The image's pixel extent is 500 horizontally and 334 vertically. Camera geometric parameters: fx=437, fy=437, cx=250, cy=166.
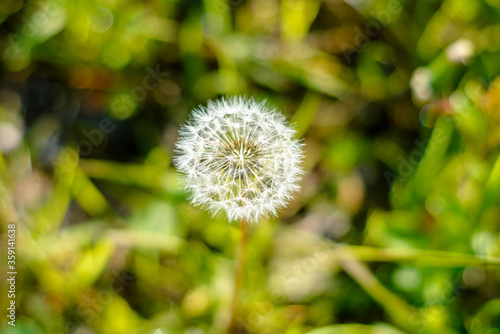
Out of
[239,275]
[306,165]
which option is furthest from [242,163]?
[306,165]

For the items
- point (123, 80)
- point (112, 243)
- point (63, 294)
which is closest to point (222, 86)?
point (123, 80)

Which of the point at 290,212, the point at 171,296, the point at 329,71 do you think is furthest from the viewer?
the point at 329,71

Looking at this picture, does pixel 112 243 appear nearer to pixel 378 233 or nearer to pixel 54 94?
pixel 54 94

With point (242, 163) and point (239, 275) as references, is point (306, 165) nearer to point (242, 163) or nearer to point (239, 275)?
point (239, 275)

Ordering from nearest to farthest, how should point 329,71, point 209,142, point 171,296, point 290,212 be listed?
point 209,142
point 171,296
point 290,212
point 329,71

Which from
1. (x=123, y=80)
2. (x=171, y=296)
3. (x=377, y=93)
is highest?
(x=377, y=93)

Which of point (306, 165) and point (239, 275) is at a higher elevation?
point (306, 165)
